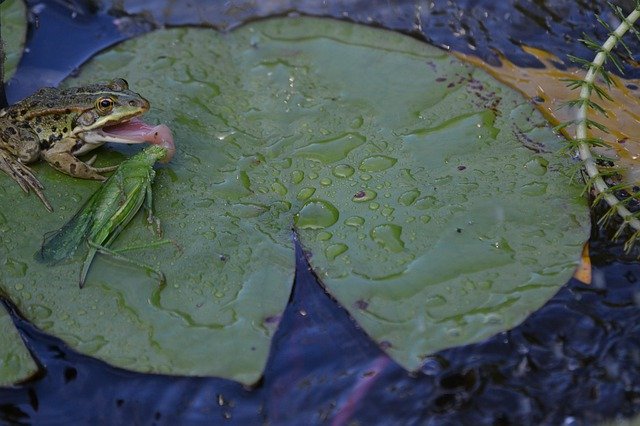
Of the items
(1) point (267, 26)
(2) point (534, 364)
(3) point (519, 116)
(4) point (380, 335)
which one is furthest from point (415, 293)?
(1) point (267, 26)

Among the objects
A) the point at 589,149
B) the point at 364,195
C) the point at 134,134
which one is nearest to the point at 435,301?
the point at 364,195

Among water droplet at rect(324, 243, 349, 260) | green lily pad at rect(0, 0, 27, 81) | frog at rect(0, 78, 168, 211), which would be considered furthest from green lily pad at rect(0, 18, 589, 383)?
green lily pad at rect(0, 0, 27, 81)

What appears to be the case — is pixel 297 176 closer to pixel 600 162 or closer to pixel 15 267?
pixel 15 267

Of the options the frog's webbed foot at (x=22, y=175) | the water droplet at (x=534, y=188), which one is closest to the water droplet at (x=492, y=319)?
the water droplet at (x=534, y=188)

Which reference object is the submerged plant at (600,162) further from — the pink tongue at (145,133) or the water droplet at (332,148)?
the pink tongue at (145,133)

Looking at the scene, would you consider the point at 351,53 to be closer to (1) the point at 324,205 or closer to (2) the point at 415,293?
(1) the point at 324,205
